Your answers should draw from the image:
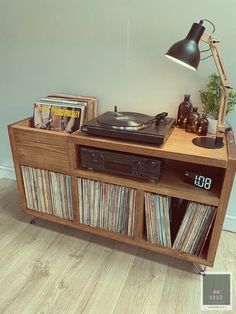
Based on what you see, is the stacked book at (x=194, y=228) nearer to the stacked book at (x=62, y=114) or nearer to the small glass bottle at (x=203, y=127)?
the small glass bottle at (x=203, y=127)

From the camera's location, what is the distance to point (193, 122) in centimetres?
128

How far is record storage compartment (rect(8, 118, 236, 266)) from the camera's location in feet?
3.55

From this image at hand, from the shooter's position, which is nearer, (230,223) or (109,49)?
(109,49)

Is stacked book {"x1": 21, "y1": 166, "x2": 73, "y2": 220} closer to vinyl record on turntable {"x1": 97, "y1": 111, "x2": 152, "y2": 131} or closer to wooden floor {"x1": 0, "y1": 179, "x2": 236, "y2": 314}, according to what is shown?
wooden floor {"x1": 0, "y1": 179, "x2": 236, "y2": 314}

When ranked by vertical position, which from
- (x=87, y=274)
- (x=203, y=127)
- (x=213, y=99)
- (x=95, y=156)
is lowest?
(x=87, y=274)

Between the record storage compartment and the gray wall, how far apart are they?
1.02 ft

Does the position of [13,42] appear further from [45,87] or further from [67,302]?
[67,302]

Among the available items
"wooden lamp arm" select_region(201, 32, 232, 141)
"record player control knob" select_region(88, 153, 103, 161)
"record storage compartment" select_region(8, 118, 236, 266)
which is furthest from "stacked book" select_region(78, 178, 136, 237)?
"wooden lamp arm" select_region(201, 32, 232, 141)

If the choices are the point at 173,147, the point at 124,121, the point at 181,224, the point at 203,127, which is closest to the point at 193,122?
the point at 203,127

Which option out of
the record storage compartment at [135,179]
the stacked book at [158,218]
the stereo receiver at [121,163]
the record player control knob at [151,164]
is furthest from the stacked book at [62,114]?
the stacked book at [158,218]

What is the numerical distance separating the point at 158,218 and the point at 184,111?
0.56 m

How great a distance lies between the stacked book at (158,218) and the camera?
3.93 feet

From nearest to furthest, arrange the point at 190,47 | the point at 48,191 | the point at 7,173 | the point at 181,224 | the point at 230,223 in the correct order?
1. the point at 190,47
2. the point at 181,224
3. the point at 48,191
4. the point at 230,223
5. the point at 7,173
